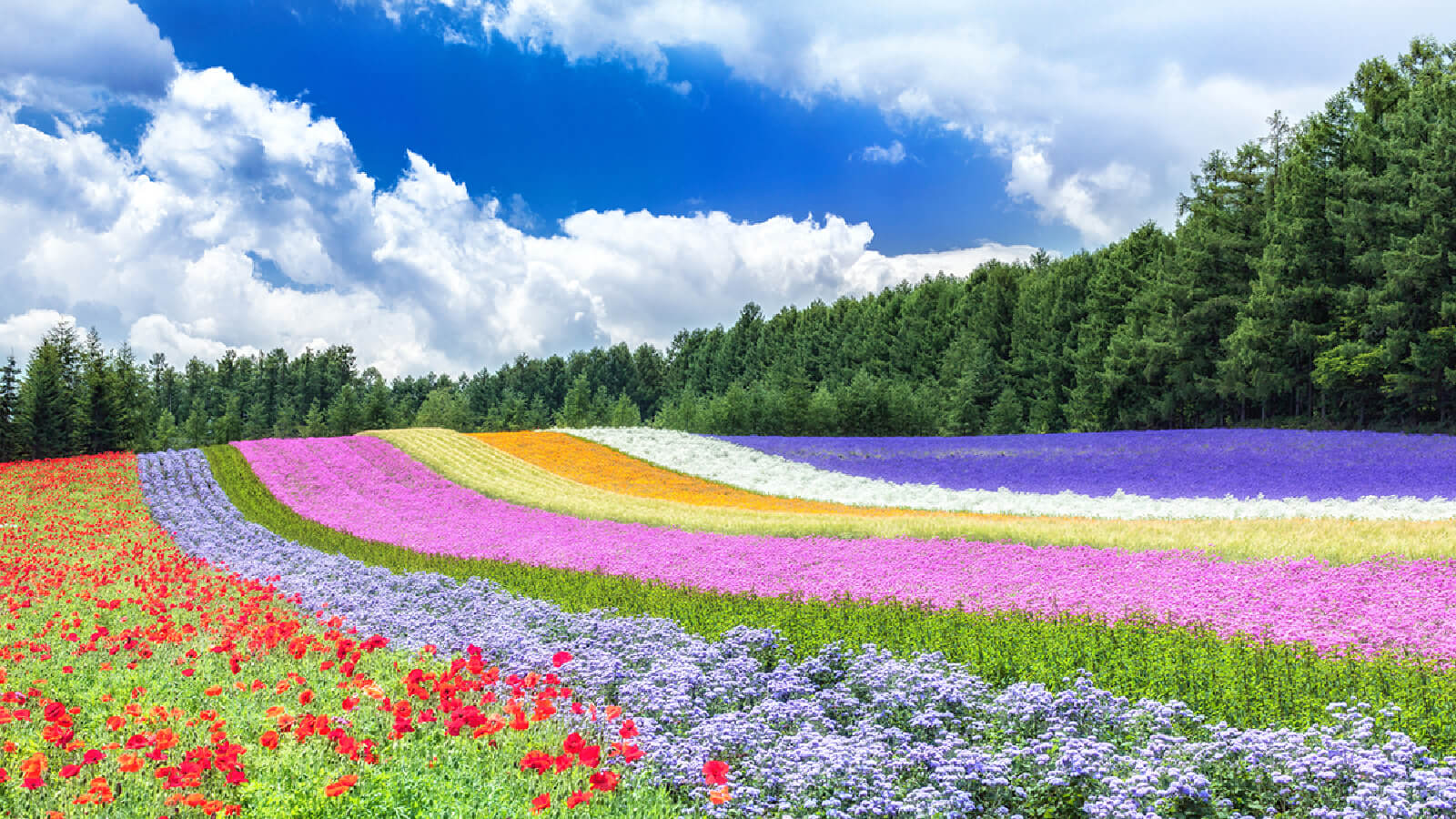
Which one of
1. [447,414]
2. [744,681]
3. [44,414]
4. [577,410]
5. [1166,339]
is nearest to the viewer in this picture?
[744,681]

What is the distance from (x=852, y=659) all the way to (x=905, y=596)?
9.70 ft

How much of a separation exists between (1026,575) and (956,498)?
12157mm

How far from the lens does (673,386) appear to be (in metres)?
97.9

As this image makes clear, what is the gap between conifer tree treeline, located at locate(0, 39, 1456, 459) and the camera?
3064cm

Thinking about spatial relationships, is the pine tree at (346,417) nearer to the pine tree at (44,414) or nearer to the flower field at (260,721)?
the pine tree at (44,414)

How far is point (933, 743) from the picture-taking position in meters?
5.90

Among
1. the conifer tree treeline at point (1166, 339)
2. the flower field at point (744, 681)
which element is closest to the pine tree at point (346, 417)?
the conifer tree treeline at point (1166, 339)

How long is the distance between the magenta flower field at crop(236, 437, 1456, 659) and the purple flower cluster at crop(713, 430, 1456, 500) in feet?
38.5

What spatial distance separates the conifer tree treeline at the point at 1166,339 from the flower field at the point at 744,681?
23.5 meters

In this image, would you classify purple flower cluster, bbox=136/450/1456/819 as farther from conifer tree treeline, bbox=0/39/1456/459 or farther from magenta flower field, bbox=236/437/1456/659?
conifer tree treeline, bbox=0/39/1456/459

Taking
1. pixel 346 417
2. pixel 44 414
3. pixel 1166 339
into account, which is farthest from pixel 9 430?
pixel 1166 339

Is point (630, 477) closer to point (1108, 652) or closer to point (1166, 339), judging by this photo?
point (1108, 652)

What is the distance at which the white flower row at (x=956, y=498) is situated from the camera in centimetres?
1742

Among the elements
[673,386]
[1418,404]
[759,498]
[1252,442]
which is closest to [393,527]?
[759,498]
